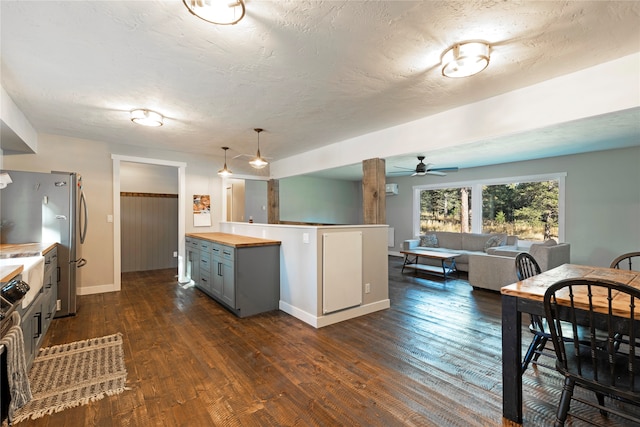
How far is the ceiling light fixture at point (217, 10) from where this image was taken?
1.52m

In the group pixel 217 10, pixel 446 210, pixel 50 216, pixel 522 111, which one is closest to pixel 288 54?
pixel 217 10

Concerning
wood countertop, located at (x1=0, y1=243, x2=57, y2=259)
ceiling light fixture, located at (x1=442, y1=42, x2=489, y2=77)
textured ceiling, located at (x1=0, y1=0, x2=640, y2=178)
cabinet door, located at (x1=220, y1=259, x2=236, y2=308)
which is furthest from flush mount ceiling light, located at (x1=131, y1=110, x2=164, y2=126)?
ceiling light fixture, located at (x1=442, y1=42, x2=489, y2=77)

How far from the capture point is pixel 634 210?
478 cm

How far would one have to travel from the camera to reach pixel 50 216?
3.33 m

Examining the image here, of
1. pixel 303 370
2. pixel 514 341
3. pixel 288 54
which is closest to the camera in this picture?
pixel 514 341

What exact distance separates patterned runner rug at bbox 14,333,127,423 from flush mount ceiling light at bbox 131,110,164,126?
239cm

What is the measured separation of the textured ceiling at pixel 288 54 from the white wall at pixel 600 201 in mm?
2109

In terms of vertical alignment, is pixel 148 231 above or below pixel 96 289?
above

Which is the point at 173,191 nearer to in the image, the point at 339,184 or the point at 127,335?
the point at 127,335

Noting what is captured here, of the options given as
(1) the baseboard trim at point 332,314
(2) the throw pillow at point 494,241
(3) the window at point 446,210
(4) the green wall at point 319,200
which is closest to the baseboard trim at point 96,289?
(1) the baseboard trim at point 332,314

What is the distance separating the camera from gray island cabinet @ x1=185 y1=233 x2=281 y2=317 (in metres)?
3.46

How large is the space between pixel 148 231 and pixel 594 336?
22.9 ft

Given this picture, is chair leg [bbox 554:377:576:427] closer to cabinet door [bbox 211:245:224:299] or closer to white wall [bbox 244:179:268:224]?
cabinet door [bbox 211:245:224:299]

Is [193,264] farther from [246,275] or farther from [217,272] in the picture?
[246,275]
